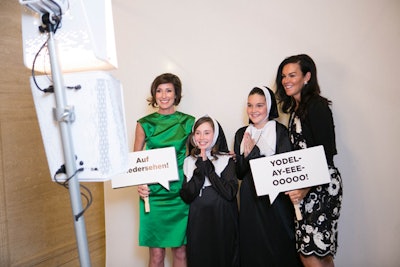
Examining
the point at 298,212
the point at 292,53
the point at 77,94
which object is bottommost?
the point at 298,212

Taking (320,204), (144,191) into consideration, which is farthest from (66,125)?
(320,204)

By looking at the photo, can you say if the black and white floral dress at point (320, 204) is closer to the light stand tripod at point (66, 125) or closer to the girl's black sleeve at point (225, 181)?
the girl's black sleeve at point (225, 181)

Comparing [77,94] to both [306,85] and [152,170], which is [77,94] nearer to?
[152,170]

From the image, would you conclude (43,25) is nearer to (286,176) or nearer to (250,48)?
(286,176)

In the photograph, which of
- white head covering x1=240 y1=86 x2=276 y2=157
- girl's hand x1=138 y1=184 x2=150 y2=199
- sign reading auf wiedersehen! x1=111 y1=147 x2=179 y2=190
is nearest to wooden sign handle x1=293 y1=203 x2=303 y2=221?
white head covering x1=240 y1=86 x2=276 y2=157

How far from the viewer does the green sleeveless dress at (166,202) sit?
229 cm

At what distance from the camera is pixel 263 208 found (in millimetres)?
2029

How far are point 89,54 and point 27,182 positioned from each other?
1858 mm

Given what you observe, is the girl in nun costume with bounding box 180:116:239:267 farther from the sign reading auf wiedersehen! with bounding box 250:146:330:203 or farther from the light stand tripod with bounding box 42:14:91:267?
the light stand tripod with bounding box 42:14:91:267

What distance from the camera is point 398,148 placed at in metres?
2.29

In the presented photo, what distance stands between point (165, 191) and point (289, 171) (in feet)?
2.95

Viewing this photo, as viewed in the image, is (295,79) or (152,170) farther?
(152,170)

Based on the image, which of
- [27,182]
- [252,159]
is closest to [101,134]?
[252,159]

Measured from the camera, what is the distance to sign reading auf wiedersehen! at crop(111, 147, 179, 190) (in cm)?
220
